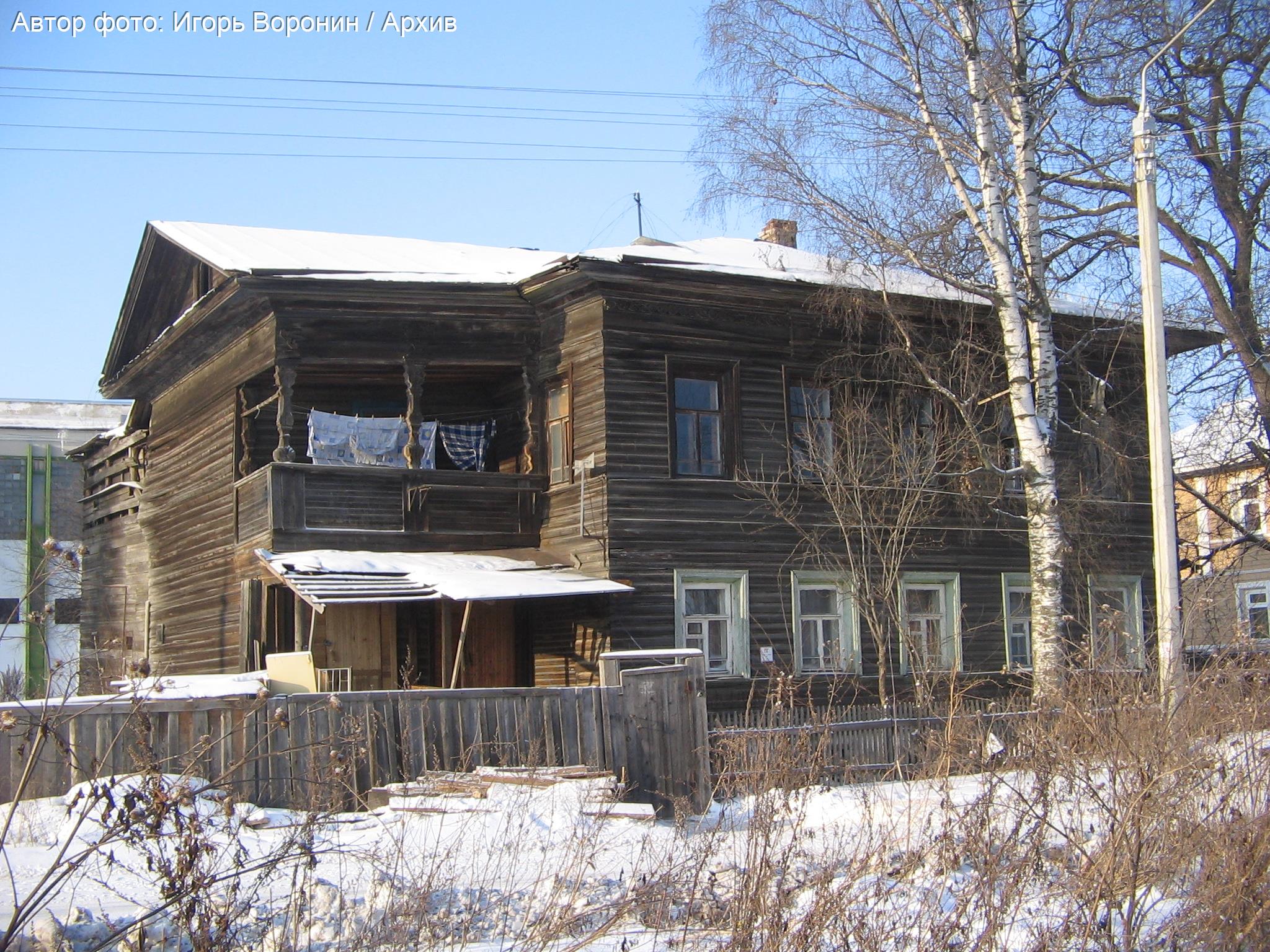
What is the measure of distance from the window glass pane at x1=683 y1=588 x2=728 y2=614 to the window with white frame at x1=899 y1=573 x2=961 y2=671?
114 inches

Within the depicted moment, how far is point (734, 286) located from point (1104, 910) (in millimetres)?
11718

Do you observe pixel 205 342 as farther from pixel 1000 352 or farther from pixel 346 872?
pixel 346 872

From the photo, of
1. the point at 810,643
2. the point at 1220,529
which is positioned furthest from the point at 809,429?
the point at 1220,529

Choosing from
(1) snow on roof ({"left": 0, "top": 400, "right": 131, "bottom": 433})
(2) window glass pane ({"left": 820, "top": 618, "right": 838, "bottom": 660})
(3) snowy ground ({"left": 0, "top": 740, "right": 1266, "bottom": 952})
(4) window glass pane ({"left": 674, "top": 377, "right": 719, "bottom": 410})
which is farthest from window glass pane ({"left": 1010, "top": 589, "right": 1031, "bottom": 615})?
(1) snow on roof ({"left": 0, "top": 400, "right": 131, "bottom": 433})

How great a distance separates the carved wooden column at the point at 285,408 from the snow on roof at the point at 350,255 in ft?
4.19

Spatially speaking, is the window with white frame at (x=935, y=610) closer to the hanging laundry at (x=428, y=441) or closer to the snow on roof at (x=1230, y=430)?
the snow on roof at (x=1230, y=430)

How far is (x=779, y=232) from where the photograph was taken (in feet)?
83.0

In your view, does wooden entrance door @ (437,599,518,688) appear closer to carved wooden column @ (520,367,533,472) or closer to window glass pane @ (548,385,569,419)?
carved wooden column @ (520,367,533,472)

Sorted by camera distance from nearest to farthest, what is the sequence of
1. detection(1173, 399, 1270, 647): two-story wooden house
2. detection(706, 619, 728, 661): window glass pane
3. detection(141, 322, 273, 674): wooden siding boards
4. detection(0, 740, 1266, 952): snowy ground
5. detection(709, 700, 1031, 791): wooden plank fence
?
1. detection(0, 740, 1266, 952): snowy ground
2. detection(709, 700, 1031, 791): wooden plank fence
3. detection(1173, 399, 1270, 647): two-story wooden house
4. detection(706, 619, 728, 661): window glass pane
5. detection(141, 322, 273, 674): wooden siding boards

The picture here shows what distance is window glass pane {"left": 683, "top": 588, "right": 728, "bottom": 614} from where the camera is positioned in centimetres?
1811

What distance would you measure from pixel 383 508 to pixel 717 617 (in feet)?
15.3

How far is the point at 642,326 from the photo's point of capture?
59.3ft

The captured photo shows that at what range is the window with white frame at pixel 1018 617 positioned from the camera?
68.2ft

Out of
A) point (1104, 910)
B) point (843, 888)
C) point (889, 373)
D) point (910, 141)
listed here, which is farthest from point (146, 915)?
A: point (889, 373)
